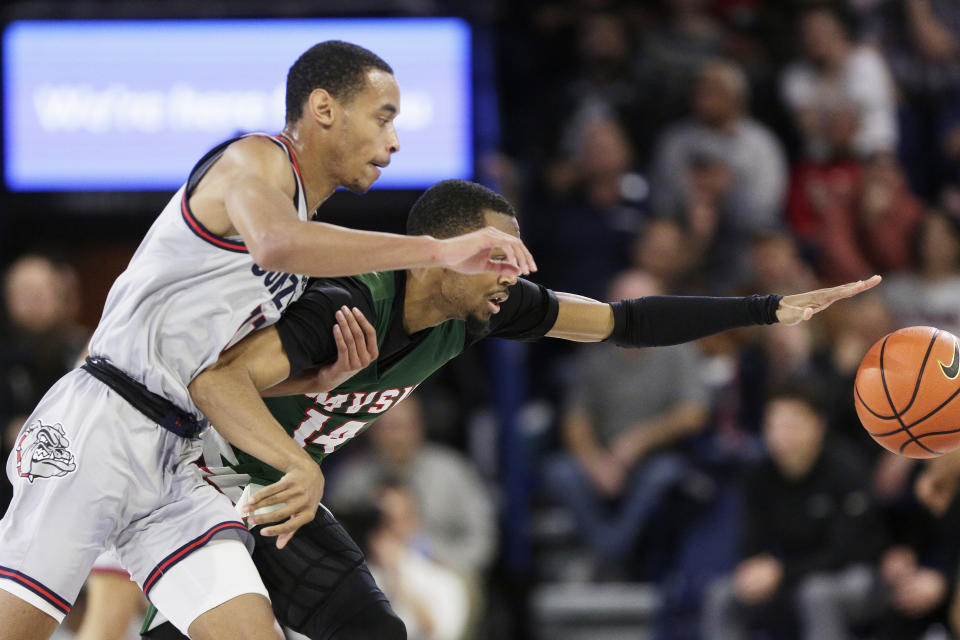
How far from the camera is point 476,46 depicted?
24.7ft

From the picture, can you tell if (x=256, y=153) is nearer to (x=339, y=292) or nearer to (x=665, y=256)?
(x=339, y=292)

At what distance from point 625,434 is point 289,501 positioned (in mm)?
4154

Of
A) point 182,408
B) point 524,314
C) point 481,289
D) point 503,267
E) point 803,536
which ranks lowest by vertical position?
point 803,536

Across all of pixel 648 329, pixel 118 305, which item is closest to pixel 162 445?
pixel 118 305

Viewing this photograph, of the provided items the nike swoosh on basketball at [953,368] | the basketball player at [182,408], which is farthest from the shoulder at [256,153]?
the nike swoosh on basketball at [953,368]

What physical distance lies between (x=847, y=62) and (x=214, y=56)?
164 inches

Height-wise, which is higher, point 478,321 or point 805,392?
point 478,321

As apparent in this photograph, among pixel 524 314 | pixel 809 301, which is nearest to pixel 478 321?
pixel 524 314

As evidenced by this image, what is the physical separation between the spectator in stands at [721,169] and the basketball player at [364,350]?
12.9 feet

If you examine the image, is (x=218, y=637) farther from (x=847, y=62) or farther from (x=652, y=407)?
(x=847, y=62)

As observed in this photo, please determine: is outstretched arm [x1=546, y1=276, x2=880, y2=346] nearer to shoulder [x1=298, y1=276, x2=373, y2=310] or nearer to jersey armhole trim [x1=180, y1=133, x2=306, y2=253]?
shoulder [x1=298, y1=276, x2=373, y2=310]

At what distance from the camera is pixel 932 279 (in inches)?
290

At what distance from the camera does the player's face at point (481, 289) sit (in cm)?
346

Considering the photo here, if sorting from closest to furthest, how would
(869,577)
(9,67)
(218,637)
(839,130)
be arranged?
1. (218,637)
2. (869,577)
3. (9,67)
4. (839,130)
